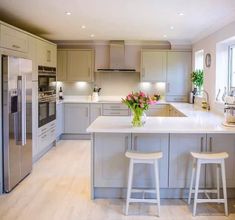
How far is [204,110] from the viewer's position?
608 cm

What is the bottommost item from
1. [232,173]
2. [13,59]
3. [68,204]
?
[68,204]

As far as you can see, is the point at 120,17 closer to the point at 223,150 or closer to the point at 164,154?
the point at 164,154

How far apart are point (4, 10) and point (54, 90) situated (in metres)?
2.38

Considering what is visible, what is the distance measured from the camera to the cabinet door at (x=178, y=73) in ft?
25.8

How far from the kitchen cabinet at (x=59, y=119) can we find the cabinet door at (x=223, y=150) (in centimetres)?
409

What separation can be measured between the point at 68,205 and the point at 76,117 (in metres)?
4.05

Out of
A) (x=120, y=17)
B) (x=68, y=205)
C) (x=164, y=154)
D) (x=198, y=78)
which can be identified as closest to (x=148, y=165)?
(x=164, y=154)

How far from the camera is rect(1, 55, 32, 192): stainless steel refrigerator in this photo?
4078 mm

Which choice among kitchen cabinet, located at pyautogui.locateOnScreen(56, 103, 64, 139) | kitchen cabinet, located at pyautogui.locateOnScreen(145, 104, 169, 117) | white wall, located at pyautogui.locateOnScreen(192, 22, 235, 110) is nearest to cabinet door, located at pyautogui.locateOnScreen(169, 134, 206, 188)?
white wall, located at pyautogui.locateOnScreen(192, 22, 235, 110)

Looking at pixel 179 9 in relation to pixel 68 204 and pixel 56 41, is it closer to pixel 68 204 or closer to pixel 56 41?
pixel 68 204

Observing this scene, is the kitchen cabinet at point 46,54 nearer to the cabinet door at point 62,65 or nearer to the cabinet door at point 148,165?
the cabinet door at point 62,65

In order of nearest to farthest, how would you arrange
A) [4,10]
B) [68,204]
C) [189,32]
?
[68,204]
[4,10]
[189,32]

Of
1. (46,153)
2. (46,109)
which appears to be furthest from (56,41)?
(46,153)

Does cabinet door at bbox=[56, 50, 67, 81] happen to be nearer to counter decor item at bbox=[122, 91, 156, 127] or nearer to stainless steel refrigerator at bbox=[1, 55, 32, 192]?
stainless steel refrigerator at bbox=[1, 55, 32, 192]
